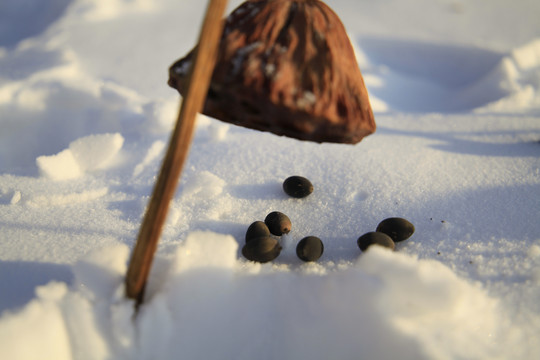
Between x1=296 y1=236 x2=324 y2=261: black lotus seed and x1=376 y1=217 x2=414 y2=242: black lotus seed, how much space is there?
5.4 inches

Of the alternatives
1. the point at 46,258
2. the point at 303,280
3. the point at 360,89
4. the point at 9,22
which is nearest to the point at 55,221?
the point at 46,258

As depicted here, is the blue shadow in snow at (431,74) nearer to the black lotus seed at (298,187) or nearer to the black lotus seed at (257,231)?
the black lotus seed at (298,187)

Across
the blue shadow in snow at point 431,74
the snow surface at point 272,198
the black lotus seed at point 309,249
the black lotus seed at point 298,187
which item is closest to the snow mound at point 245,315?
the snow surface at point 272,198

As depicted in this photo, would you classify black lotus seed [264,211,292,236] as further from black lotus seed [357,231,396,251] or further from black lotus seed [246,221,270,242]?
black lotus seed [357,231,396,251]

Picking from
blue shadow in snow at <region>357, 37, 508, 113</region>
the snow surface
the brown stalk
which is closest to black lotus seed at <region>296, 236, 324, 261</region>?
the snow surface

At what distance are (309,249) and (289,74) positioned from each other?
33cm

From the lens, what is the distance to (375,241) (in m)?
0.73

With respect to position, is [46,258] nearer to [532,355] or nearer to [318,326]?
[318,326]

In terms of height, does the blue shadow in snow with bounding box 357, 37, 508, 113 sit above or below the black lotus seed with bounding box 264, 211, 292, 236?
above

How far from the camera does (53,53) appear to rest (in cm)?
144

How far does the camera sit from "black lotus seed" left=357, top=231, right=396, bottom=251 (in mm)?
729

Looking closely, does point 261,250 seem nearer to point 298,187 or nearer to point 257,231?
point 257,231

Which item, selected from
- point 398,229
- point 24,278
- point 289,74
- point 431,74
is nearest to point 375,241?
point 398,229

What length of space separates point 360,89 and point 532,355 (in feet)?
1.42
